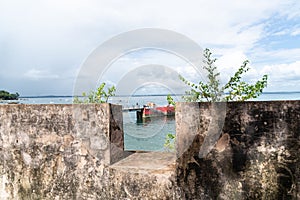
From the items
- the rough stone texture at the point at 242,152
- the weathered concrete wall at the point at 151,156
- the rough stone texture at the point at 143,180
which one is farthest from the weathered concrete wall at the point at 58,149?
the rough stone texture at the point at 242,152

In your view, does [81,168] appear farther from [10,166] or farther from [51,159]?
[10,166]

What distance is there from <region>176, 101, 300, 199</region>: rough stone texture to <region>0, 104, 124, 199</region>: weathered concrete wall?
742mm

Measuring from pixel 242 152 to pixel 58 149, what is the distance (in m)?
1.83

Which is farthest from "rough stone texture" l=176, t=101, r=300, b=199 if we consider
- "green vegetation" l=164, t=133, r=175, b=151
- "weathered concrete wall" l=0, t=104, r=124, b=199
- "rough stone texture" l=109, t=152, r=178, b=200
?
"green vegetation" l=164, t=133, r=175, b=151

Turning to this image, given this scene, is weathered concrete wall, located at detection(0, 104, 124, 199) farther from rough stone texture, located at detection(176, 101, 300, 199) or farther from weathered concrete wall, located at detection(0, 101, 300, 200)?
rough stone texture, located at detection(176, 101, 300, 199)

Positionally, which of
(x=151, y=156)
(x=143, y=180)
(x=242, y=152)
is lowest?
(x=143, y=180)

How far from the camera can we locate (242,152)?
2172 millimetres

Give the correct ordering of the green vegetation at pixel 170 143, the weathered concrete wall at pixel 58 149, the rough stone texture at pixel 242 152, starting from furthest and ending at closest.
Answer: the green vegetation at pixel 170 143, the weathered concrete wall at pixel 58 149, the rough stone texture at pixel 242 152

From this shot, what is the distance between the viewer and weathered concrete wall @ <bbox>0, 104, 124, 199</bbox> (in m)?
2.58

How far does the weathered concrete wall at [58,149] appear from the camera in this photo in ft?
8.46

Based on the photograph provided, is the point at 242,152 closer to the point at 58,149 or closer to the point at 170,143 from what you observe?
the point at 58,149

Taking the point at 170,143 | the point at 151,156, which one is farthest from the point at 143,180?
the point at 170,143

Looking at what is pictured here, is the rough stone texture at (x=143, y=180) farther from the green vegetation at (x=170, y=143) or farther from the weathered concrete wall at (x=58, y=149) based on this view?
the green vegetation at (x=170, y=143)

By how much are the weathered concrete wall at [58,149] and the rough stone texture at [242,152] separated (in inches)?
29.2
